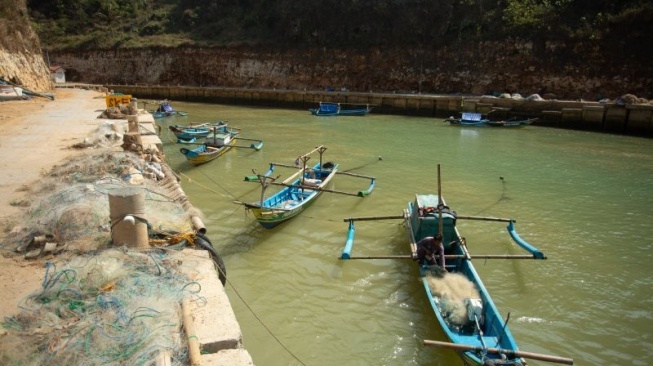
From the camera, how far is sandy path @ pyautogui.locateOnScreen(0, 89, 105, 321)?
5.68 metres

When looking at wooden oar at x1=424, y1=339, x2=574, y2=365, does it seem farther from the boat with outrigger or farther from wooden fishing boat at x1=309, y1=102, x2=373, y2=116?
wooden fishing boat at x1=309, y1=102, x2=373, y2=116

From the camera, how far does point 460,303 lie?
7.18 meters

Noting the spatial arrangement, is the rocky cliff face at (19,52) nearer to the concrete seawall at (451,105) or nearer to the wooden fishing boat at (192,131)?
the concrete seawall at (451,105)

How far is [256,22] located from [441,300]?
51.9 metres

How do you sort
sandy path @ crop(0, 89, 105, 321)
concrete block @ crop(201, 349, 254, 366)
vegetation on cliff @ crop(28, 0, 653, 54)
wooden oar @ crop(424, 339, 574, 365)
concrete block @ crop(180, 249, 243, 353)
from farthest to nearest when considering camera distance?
vegetation on cliff @ crop(28, 0, 653, 54)
sandy path @ crop(0, 89, 105, 321)
wooden oar @ crop(424, 339, 574, 365)
concrete block @ crop(180, 249, 243, 353)
concrete block @ crop(201, 349, 254, 366)

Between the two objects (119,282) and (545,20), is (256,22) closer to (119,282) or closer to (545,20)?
(545,20)

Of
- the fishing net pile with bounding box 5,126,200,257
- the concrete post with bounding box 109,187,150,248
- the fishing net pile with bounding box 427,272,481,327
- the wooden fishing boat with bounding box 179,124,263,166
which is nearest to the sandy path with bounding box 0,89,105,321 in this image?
the fishing net pile with bounding box 5,126,200,257

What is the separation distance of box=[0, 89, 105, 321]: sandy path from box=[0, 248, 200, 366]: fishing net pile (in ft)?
1.06

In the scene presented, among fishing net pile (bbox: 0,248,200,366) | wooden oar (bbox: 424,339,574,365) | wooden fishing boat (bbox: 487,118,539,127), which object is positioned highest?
wooden fishing boat (bbox: 487,118,539,127)

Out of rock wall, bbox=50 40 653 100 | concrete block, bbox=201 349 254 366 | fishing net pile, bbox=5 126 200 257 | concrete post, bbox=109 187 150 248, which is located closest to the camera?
concrete block, bbox=201 349 254 366

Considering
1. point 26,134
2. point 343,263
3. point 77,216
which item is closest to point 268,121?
point 26,134

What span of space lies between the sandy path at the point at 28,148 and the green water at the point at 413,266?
131 inches

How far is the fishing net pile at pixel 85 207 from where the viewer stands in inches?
261

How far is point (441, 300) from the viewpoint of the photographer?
7.37 meters
